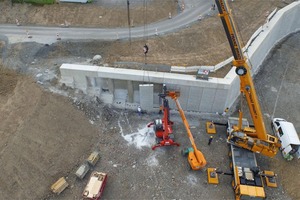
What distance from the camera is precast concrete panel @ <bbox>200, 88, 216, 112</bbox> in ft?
82.0

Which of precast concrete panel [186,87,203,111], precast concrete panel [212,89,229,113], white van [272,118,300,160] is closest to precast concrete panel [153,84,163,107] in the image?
Result: precast concrete panel [186,87,203,111]

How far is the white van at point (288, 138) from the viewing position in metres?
22.4

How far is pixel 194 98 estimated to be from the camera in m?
25.7

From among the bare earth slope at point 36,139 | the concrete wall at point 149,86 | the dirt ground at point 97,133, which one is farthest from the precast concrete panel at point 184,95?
the bare earth slope at point 36,139

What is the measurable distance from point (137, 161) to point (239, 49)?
11.1 meters

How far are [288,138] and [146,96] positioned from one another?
1192 cm

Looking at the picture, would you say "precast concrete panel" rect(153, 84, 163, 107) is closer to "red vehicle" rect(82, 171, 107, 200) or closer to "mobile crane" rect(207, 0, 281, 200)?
"mobile crane" rect(207, 0, 281, 200)

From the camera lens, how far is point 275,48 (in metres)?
33.9

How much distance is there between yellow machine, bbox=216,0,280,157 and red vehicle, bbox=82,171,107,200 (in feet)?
32.4

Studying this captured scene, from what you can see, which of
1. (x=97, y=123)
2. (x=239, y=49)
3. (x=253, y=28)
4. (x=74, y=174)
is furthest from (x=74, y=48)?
(x=253, y=28)

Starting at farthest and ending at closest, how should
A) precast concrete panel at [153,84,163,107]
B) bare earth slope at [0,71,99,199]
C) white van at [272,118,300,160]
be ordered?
precast concrete panel at [153,84,163,107] → white van at [272,118,300,160] → bare earth slope at [0,71,99,199]

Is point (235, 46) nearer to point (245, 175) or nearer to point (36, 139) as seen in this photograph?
point (245, 175)

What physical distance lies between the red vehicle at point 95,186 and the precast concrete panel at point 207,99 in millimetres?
10724

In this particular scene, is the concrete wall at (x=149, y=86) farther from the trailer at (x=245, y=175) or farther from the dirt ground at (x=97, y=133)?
the trailer at (x=245, y=175)
